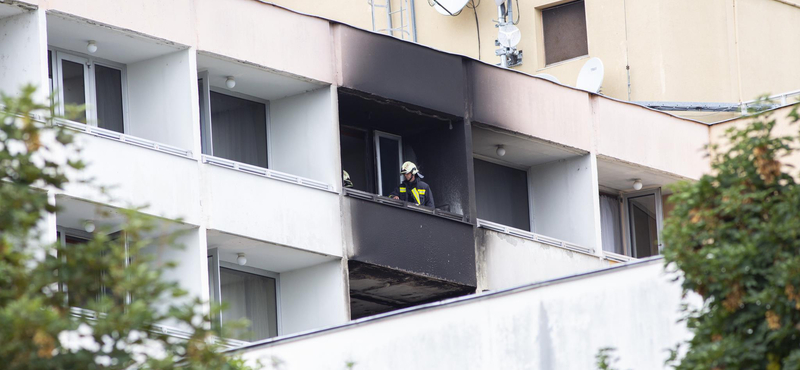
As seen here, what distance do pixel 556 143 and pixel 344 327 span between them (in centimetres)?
1325

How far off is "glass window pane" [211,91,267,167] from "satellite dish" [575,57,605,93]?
383 inches

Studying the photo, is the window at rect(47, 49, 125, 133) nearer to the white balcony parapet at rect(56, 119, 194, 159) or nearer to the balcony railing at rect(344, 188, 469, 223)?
the white balcony parapet at rect(56, 119, 194, 159)

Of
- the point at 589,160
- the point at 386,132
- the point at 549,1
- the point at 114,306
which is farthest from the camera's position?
the point at 549,1

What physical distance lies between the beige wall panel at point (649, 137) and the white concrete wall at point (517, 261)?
2455 mm

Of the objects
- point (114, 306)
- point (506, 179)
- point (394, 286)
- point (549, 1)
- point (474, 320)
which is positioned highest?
point (549, 1)

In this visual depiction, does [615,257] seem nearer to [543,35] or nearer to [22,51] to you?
[543,35]

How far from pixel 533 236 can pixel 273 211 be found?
6.30m

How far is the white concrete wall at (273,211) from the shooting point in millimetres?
23828

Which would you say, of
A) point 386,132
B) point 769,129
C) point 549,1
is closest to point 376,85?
point 386,132

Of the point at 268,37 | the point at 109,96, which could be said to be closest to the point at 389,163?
the point at 268,37

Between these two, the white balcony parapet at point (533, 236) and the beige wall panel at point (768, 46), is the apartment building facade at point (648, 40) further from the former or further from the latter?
the white balcony parapet at point (533, 236)

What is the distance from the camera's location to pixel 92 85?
2378cm

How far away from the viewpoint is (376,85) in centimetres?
2633

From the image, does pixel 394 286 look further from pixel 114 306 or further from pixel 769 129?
Result: pixel 114 306
